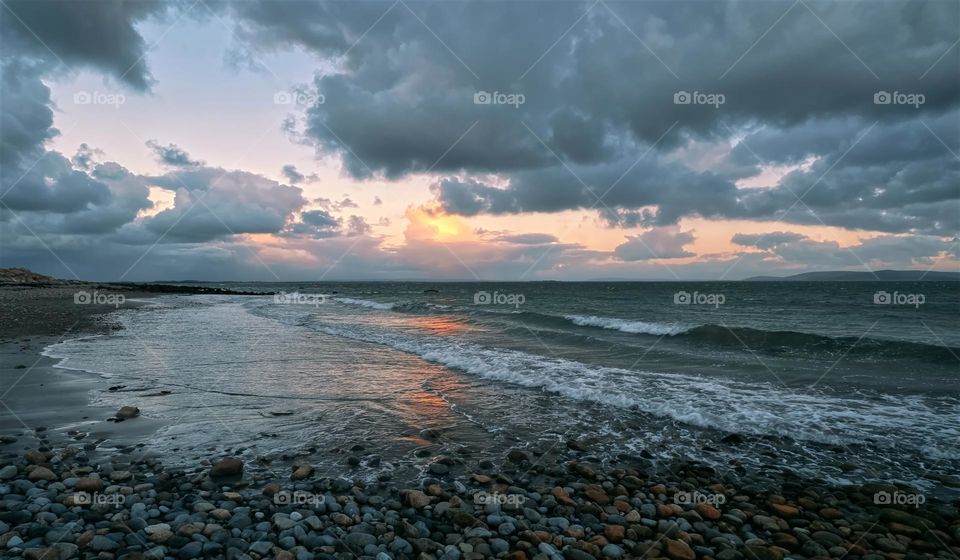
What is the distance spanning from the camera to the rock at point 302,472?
6.45m

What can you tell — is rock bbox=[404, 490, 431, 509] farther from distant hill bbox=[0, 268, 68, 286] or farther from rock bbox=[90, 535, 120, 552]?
distant hill bbox=[0, 268, 68, 286]

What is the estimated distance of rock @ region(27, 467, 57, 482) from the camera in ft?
20.2

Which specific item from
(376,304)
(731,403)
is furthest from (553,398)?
(376,304)

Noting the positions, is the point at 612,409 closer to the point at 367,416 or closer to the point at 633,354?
the point at 367,416

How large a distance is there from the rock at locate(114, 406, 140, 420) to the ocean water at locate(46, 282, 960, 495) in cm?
40

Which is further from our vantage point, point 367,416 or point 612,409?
point 612,409

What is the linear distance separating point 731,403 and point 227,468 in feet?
33.7

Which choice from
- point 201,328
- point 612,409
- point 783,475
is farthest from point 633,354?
point 201,328

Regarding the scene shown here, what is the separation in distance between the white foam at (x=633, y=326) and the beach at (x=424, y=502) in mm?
18128

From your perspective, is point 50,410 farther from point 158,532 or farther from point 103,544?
point 158,532

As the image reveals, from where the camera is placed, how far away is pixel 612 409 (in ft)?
34.6

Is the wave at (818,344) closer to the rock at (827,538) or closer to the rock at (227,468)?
the rock at (827,538)

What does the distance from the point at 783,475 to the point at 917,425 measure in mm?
4813

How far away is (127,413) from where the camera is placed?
30.4 ft
